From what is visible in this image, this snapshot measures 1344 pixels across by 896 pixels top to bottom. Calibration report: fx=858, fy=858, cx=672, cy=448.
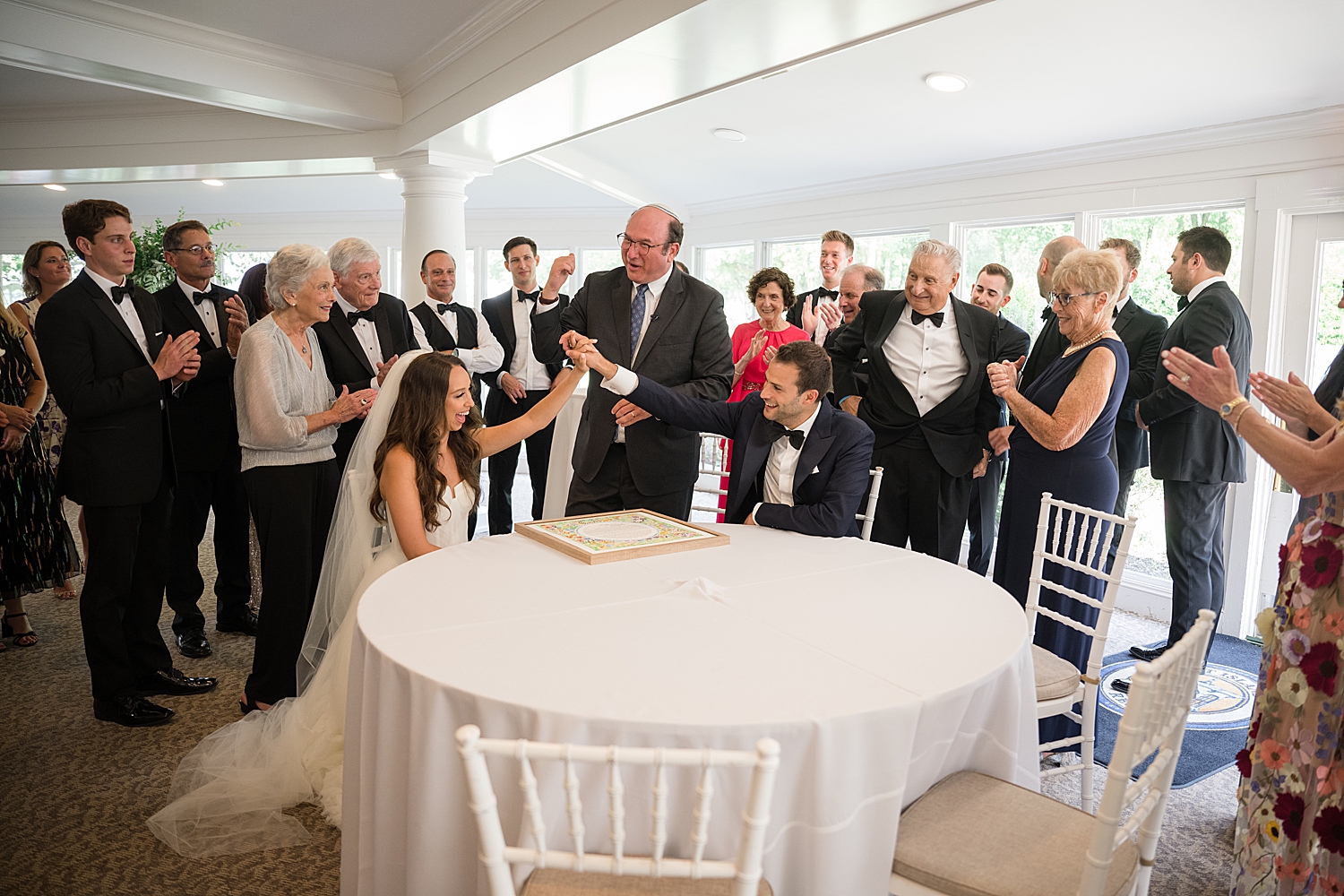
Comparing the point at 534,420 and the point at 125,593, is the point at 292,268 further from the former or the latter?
the point at 125,593

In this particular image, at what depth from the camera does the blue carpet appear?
3.08 m

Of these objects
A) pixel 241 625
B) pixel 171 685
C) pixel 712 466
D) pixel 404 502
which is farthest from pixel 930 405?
pixel 241 625

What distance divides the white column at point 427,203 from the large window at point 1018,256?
11.1ft

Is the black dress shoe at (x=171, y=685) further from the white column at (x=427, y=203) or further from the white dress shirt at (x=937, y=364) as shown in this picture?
the white dress shirt at (x=937, y=364)

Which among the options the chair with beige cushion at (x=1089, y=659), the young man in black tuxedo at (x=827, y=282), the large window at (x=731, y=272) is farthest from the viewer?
the large window at (x=731, y=272)

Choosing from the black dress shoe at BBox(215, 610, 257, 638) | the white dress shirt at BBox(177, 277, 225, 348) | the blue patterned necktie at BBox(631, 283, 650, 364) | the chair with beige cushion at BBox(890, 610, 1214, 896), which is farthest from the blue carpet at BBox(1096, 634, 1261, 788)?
the white dress shirt at BBox(177, 277, 225, 348)

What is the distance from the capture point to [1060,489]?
299 cm

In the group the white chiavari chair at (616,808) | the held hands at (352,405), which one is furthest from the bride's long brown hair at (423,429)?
the white chiavari chair at (616,808)

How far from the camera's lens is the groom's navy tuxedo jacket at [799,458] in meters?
2.64

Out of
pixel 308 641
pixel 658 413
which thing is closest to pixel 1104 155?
pixel 658 413

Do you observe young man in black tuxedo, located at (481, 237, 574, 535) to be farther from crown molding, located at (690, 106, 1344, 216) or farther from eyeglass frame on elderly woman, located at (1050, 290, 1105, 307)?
eyeglass frame on elderly woman, located at (1050, 290, 1105, 307)

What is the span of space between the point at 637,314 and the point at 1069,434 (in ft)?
5.13

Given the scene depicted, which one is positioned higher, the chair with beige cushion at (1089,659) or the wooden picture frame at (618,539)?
the wooden picture frame at (618,539)

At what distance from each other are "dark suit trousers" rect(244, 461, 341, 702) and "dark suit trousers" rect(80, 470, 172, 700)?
43 centimetres
